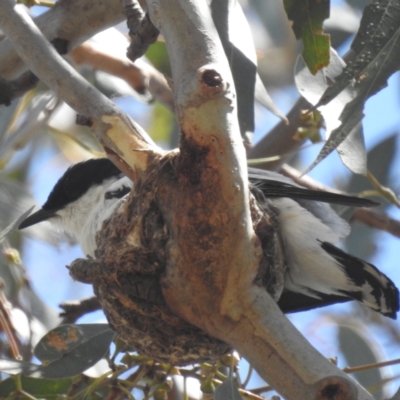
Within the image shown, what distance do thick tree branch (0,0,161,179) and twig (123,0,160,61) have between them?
403mm

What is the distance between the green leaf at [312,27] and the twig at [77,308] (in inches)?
54.2

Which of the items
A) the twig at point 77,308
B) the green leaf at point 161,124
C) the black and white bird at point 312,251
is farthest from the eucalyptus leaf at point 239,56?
the green leaf at point 161,124

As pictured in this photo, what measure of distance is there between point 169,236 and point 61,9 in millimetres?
1135

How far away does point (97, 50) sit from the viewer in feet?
11.7

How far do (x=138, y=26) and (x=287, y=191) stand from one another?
0.69 meters

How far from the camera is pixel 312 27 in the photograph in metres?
2.03

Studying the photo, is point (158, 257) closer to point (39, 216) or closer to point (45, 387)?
point (45, 387)

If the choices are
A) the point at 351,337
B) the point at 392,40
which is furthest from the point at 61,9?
the point at 351,337

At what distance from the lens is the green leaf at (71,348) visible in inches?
95.6

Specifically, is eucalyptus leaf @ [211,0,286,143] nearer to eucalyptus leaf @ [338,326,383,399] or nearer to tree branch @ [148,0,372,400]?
tree branch @ [148,0,372,400]

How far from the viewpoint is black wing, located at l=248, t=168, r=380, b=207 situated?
221 cm

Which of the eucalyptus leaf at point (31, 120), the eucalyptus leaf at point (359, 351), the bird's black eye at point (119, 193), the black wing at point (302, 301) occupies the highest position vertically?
the eucalyptus leaf at point (31, 120)

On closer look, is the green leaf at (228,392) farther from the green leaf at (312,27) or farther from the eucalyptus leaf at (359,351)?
the eucalyptus leaf at (359,351)

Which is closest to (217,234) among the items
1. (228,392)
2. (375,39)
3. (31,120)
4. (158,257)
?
(158,257)
